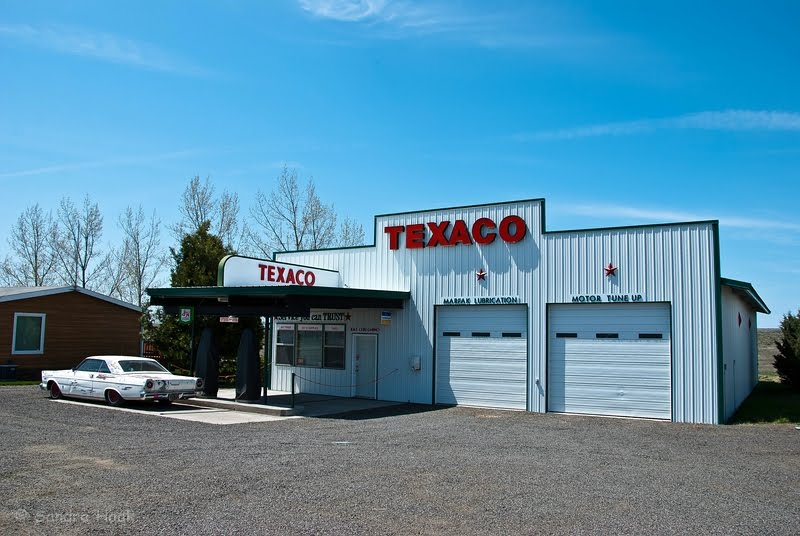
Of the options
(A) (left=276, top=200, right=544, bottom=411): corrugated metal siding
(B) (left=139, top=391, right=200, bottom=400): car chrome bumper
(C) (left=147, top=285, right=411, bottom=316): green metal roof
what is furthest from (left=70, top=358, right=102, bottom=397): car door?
(A) (left=276, top=200, right=544, bottom=411): corrugated metal siding

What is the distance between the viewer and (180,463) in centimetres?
1009

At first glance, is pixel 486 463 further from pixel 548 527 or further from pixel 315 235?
pixel 315 235

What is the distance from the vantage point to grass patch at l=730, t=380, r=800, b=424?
55.0ft

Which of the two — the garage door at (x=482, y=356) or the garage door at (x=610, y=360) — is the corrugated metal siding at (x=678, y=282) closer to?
the garage door at (x=610, y=360)

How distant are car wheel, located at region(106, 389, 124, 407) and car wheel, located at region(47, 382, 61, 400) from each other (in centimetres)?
223

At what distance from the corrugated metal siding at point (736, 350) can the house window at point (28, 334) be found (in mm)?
24063

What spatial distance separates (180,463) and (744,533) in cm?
736

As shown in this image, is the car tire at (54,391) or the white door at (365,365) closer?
the car tire at (54,391)

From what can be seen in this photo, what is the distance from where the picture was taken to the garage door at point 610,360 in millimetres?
16797

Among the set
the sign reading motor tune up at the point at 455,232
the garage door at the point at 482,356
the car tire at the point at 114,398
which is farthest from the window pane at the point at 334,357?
the car tire at the point at 114,398

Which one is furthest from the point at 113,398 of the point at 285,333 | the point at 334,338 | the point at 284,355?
the point at 334,338

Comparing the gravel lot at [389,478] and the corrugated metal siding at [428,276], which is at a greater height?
the corrugated metal siding at [428,276]

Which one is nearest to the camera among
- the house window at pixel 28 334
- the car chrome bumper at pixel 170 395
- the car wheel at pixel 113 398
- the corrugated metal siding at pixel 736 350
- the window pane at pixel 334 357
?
the car chrome bumper at pixel 170 395

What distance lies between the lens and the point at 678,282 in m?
16.6
